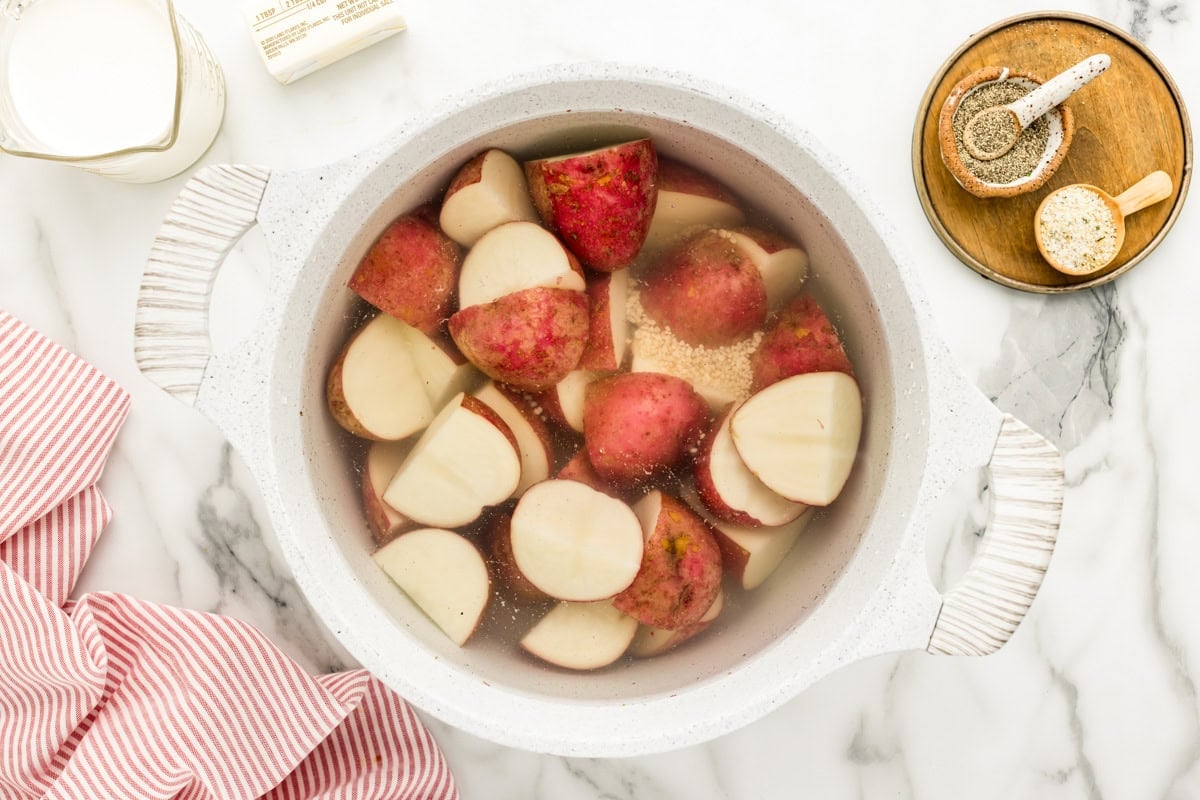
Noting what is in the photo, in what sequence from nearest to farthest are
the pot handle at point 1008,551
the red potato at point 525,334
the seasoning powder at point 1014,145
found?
the pot handle at point 1008,551, the red potato at point 525,334, the seasoning powder at point 1014,145

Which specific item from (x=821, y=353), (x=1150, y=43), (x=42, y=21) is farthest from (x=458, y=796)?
(x=1150, y=43)

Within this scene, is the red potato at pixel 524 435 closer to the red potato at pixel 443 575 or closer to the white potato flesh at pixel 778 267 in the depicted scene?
the red potato at pixel 443 575

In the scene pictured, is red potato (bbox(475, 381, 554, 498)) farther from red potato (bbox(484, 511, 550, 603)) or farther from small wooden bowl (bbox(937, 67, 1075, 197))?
small wooden bowl (bbox(937, 67, 1075, 197))

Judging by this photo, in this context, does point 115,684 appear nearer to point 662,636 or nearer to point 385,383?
point 385,383

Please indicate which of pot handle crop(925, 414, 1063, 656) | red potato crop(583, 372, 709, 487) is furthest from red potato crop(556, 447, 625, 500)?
pot handle crop(925, 414, 1063, 656)

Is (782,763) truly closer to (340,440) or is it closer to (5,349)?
(340,440)

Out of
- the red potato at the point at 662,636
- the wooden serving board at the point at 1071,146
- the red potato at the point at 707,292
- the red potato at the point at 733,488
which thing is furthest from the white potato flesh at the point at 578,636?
the wooden serving board at the point at 1071,146
